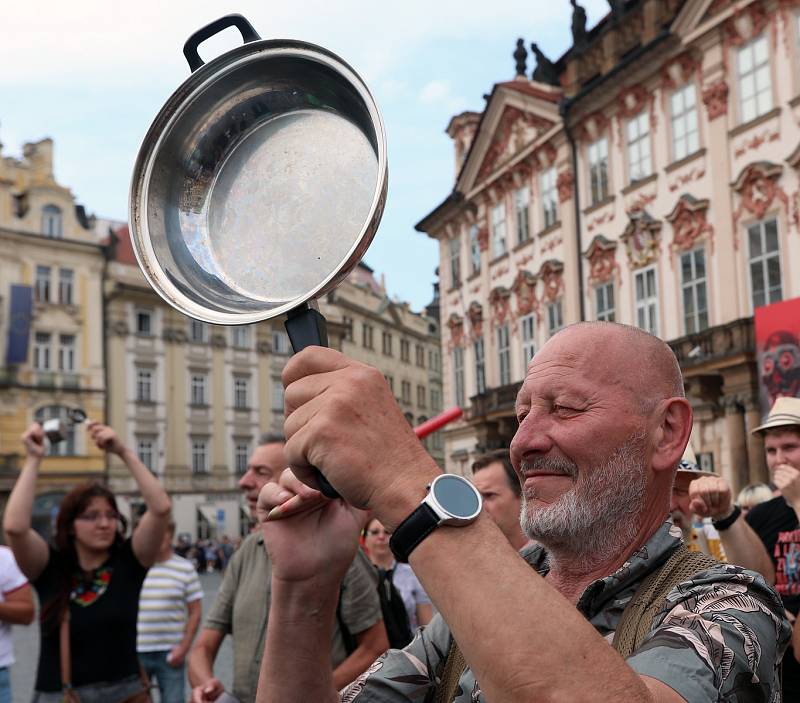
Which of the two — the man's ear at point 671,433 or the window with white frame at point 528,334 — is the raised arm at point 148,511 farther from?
the window with white frame at point 528,334

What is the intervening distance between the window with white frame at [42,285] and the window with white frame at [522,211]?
23693mm

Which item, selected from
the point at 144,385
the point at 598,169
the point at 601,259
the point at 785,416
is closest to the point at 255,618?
the point at 785,416

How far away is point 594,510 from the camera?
1.99m

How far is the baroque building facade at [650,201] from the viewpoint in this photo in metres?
17.9

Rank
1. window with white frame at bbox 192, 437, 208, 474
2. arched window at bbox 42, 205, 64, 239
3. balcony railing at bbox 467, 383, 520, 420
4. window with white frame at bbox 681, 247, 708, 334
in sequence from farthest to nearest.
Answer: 1. window with white frame at bbox 192, 437, 208, 474
2. arched window at bbox 42, 205, 64, 239
3. balcony railing at bbox 467, 383, 520, 420
4. window with white frame at bbox 681, 247, 708, 334

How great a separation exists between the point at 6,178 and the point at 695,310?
31916mm

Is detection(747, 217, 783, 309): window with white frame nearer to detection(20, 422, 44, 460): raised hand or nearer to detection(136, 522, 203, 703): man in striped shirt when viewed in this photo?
detection(136, 522, 203, 703): man in striped shirt

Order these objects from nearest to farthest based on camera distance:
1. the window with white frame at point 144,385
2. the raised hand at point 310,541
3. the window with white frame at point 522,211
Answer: the raised hand at point 310,541 < the window with white frame at point 522,211 < the window with white frame at point 144,385

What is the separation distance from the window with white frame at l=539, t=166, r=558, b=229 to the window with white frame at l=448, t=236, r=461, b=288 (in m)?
5.24

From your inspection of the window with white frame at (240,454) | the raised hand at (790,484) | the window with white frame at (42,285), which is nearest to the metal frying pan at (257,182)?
the raised hand at (790,484)

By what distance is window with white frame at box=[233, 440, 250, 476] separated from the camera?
4972cm

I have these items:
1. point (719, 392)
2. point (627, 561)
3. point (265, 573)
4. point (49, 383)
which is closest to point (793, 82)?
point (719, 392)

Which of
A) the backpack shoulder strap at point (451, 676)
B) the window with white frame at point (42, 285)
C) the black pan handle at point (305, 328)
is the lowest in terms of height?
the backpack shoulder strap at point (451, 676)

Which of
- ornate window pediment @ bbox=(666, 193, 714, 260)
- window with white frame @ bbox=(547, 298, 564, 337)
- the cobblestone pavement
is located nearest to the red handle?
the cobblestone pavement
